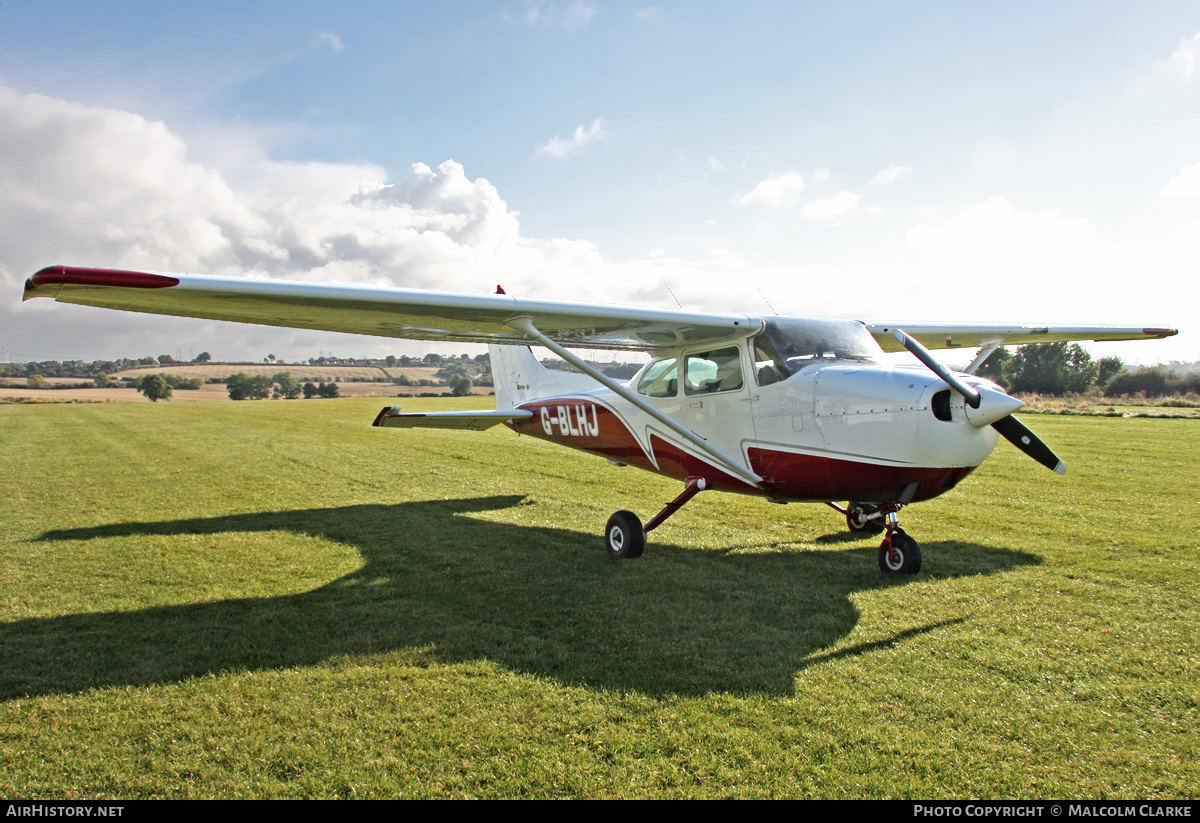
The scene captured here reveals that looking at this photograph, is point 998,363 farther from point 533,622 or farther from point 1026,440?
Result: point 533,622

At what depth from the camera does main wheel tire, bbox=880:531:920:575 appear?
5875 mm

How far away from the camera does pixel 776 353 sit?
614 cm

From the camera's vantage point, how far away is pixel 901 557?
5.93m

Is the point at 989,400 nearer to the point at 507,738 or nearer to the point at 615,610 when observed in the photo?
the point at 615,610

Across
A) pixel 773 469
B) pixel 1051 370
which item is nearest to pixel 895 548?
pixel 773 469


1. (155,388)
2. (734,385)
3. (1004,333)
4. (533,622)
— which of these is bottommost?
(533,622)

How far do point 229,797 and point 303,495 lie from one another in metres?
8.46

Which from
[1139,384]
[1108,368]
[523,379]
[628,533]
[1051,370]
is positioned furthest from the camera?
[1108,368]

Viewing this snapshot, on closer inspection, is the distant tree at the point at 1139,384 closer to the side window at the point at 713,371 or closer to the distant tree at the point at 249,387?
the side window at the point at 713,371

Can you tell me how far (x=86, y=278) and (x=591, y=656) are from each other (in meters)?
3.86

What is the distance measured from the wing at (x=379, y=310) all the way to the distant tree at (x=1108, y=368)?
6843 cm

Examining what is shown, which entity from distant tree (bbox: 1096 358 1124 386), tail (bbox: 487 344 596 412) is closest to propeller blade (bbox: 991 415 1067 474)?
tail (bbox: 487 344 596 412)

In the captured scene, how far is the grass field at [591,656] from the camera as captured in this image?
2934 mm
